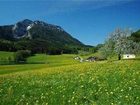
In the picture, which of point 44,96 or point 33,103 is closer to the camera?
point 33,103

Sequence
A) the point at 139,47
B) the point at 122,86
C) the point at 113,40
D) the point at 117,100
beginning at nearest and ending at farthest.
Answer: the point at 117,100 → the point at 122,86 → the point at 113,40 → the point at 139,47

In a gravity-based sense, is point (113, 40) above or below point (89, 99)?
above

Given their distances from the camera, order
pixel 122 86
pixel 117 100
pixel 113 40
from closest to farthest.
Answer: pixel 117 100, pixel 122 86, pixel 113 40

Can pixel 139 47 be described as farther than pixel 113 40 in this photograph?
Yes

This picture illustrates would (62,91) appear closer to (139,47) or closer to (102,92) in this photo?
(102,92)

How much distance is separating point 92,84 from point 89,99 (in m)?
3.56

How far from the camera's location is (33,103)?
17266 mm

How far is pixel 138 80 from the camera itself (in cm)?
1917

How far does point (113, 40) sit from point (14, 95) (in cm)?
9607

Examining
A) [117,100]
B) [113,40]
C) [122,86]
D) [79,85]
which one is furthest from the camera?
[113,40]

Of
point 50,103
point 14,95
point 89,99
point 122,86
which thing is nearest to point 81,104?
point 89,99

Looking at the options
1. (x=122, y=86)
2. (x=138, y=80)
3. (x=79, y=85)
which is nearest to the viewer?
(x=122, y=86)

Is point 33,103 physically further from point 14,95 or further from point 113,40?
point 113,40

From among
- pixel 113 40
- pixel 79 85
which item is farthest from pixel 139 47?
pixel 79 85
